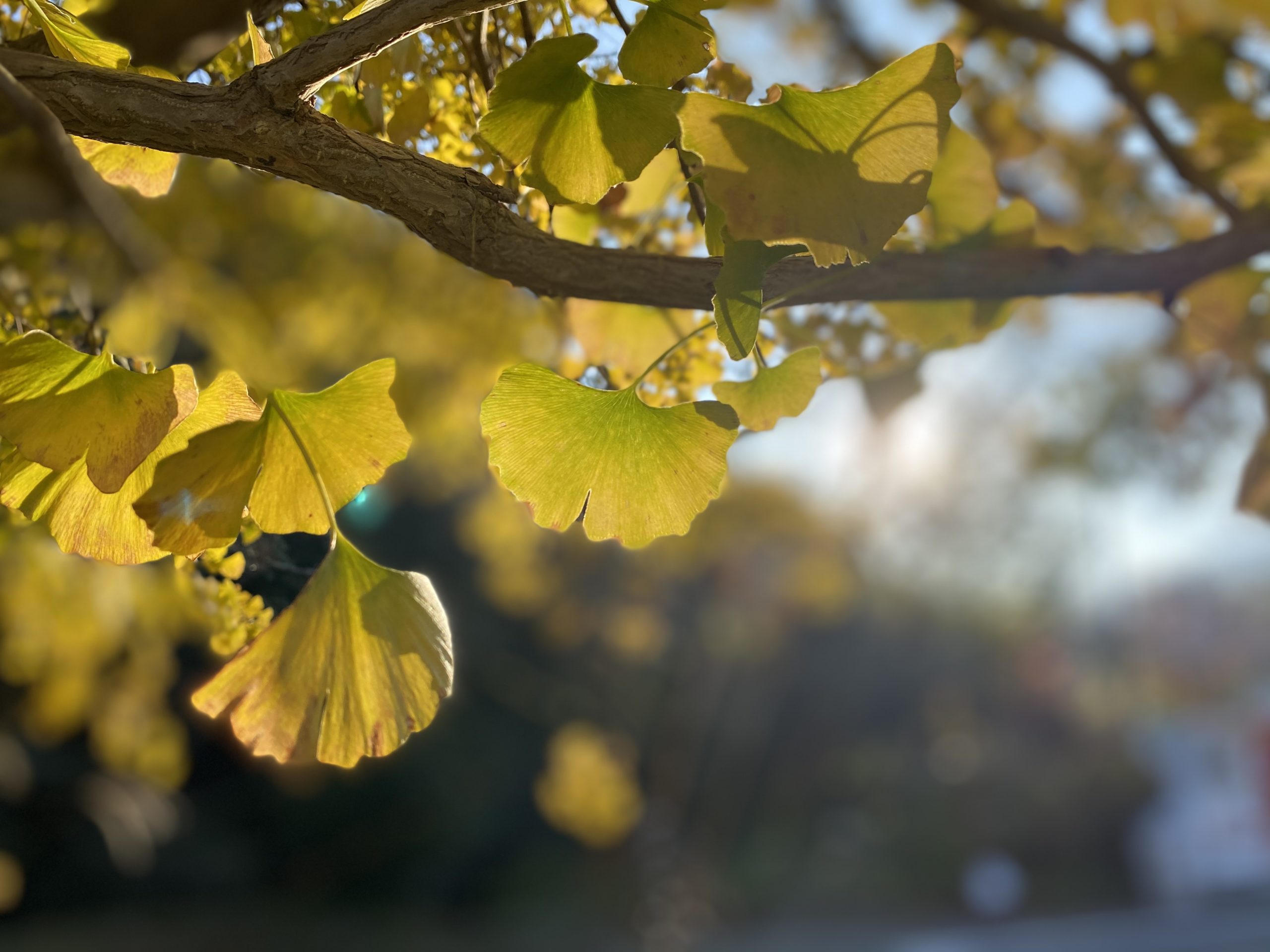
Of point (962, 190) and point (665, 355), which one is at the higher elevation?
point (962, 190)

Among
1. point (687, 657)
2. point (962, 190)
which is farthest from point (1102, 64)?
point (687, 657)

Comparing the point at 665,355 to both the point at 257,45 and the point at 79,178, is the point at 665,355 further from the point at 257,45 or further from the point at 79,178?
the point at 79,178

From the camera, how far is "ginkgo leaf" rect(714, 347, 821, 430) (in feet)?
0.86

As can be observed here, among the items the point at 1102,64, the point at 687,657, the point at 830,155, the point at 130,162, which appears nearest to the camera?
the point at 830,155

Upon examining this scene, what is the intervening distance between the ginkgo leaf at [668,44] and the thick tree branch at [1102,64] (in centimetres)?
51

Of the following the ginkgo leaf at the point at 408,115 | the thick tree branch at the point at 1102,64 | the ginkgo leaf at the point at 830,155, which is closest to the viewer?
the ginkgo leaf at the point at 830,155

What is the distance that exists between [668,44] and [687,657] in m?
4.19

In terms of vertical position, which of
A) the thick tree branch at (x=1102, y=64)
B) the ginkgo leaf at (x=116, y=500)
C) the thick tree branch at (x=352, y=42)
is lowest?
the ginkgo leaf at (x=116, y=500)

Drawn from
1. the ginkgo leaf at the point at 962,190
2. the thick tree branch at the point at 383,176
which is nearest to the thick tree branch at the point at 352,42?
the thick tree branch at the point at 383,176

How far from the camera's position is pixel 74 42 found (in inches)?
11.7

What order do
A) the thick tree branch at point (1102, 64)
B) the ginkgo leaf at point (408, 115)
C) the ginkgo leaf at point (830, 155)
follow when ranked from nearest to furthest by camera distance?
the ginkgo leaf at point (830, 155), the ginkgo leaf at point (408, 115), the thick tree branch at point (1102, 64)

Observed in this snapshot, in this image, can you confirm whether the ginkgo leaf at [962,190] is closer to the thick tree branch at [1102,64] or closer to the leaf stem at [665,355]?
the leaf stem at [665,355]

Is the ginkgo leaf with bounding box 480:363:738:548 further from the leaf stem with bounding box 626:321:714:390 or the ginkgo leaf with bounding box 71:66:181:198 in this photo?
the ginkgo leaf with bounding box 71:66:181:198

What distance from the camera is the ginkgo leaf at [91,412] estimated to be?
0.24 meters
